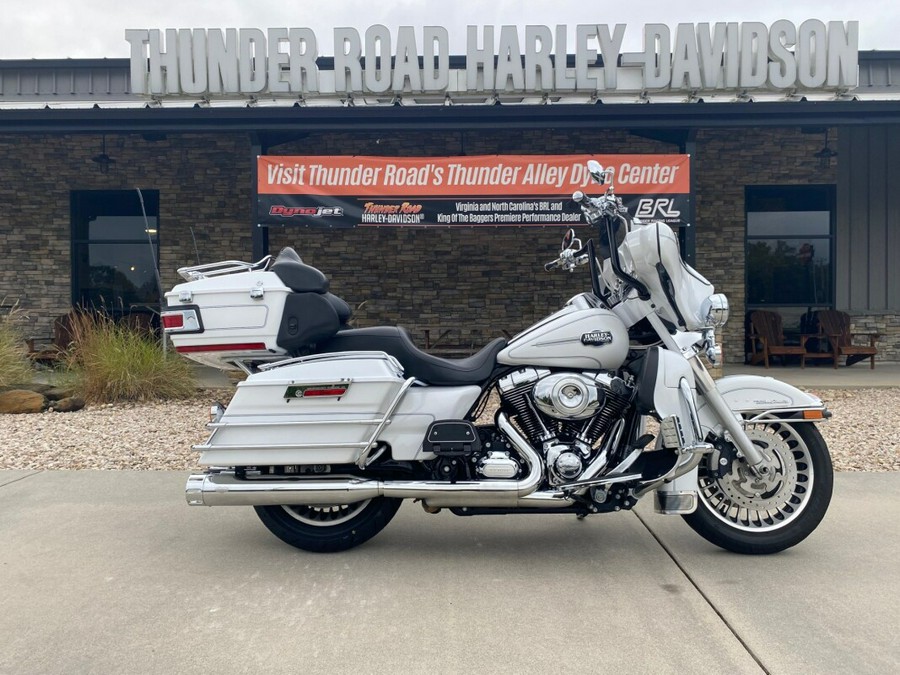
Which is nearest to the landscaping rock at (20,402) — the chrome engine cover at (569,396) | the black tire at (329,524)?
the black tire at (329,524)

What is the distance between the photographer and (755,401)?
3.41m

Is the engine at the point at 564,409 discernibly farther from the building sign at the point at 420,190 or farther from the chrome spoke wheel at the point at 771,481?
the building sign at the point at 420,190

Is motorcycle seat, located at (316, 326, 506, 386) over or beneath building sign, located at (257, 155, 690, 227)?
beneath

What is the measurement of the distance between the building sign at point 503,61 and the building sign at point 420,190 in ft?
5.74

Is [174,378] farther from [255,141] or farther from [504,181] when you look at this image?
[504,181]

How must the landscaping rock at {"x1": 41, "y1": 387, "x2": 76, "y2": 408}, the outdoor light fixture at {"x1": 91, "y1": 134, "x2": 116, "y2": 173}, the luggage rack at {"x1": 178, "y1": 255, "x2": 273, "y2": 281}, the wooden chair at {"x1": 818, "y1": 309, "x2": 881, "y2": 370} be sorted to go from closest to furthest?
Result: the luggage rack at {"x1": 178, "y1": 255, "x2": 273, "y2": 281}
the landscaping rock at {"x1": 41, "y1": 387, "x2": 76, "y2": 408}
the wooden chair at {"x1": 818, "y1": 309, "x2": 881, "y2": 370}
the outdoor light fixture at {"x1": 91, "y1": 134, "x2": 116, "y2": 173}

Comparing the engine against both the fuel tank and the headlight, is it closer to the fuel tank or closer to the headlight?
the fuel tank

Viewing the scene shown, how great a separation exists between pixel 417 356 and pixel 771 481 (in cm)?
184

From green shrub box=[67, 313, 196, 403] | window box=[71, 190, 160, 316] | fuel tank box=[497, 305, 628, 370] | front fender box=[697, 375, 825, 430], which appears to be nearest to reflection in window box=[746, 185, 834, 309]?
green shrub box=[67, 313, 196, 403]

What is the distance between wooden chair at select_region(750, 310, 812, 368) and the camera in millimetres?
11383

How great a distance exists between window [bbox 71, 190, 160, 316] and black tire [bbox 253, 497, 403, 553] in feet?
35.5

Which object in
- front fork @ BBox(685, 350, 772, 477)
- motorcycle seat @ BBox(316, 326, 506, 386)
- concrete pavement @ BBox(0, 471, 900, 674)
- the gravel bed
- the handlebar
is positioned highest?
the handlebar

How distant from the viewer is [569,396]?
10.5 feet

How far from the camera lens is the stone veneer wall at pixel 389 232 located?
1266 centimetres
